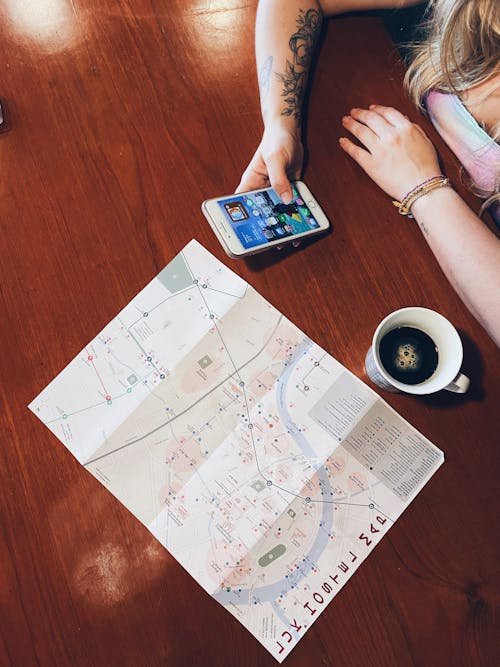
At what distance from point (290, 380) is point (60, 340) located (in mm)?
292

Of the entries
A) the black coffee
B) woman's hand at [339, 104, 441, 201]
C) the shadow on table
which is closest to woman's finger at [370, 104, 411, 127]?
woman's hand at [339, 104, 441, 201]

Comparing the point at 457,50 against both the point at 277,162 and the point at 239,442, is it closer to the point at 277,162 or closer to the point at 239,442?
the point at 277,162

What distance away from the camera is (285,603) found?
1.93 ft

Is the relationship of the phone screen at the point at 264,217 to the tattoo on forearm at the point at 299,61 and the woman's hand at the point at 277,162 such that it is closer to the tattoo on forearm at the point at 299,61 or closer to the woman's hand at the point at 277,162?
the woman's hand at the point at 277,162

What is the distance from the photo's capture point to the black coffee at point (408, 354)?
2.06ft

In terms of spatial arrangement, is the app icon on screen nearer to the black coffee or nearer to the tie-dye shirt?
the black coffee

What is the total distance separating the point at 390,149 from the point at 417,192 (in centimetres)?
7

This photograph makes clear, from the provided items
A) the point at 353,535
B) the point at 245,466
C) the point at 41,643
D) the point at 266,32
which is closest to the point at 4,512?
the point at 41,643

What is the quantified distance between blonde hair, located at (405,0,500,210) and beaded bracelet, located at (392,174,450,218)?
7 centimetres

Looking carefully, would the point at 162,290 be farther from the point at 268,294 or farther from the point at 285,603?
the point at 285,603

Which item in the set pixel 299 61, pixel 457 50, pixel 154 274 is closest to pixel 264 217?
pixel 154 274

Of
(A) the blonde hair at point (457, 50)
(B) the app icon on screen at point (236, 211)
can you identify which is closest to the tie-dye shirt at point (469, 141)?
(A) the blonde hair at point (457, 50)

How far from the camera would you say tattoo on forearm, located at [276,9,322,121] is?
0.72m

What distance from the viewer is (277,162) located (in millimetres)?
674
